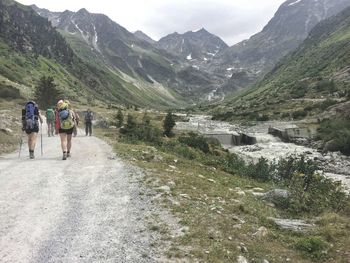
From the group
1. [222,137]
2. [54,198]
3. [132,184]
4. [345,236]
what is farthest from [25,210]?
[222,137]

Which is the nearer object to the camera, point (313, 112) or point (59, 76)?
point (313, 112)

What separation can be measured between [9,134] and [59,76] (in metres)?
166

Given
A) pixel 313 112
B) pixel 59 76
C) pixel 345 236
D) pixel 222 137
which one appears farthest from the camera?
pixel 59 76

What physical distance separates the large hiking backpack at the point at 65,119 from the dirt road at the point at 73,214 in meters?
2.41

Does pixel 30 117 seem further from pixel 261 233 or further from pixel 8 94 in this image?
pixel 8 94

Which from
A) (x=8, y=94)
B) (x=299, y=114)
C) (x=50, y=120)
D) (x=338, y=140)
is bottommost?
(x=338, y=140)

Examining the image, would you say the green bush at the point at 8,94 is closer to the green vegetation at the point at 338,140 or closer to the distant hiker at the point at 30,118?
the green vegetation at the point at 338,140

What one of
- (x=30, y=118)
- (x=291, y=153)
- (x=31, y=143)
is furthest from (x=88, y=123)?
(x=291, y=153)

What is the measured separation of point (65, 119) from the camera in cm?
2039

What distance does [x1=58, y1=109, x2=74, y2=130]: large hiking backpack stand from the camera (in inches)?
802

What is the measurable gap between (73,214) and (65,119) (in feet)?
30.9

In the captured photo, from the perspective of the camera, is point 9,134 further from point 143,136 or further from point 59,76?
point 59,76

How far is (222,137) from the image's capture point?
62188mm

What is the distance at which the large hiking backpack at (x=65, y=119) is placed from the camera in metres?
20.4
